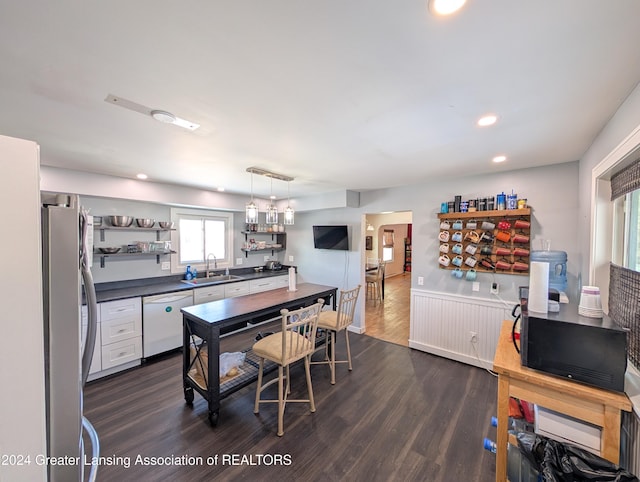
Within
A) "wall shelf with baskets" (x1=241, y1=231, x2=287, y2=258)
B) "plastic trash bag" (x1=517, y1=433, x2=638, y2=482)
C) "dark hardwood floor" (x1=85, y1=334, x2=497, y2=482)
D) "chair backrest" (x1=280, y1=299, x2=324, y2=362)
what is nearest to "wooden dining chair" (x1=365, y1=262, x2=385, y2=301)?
"wall shelf with baskets" (x1=241, y1=231, x2=287, y2=258)

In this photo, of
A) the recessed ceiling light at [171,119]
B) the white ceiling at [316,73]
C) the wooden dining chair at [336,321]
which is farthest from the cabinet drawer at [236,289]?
the recessed ceiling light at [171,119]

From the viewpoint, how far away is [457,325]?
3.32 m

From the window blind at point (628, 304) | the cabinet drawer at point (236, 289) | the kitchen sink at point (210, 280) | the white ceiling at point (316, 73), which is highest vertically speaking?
the white ceiling at point (316, 73)

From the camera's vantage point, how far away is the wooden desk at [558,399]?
1.17 metres

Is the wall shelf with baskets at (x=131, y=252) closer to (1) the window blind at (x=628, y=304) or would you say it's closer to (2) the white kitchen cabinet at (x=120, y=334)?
(2) the white kitchen cabinet at (x=120, y=334)

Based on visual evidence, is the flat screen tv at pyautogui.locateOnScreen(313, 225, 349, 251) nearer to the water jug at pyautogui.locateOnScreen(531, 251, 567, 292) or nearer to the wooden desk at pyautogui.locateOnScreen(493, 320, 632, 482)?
the water jug at pyautogui.locateOnScreen(531, 251, 567, 292)

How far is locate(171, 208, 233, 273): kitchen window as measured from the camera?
420 cm

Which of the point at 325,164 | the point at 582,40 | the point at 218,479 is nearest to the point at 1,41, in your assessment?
the point at 325,164

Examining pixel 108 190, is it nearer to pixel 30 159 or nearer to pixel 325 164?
pixel 325 164

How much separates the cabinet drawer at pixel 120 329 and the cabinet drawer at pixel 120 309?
0.16ft

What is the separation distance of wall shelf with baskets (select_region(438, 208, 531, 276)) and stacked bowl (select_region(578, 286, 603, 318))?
62.5 inches

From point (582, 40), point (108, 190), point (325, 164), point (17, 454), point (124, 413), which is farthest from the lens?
point (108, 190)

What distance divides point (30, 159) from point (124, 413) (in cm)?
256

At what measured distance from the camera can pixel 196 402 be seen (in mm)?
2461
